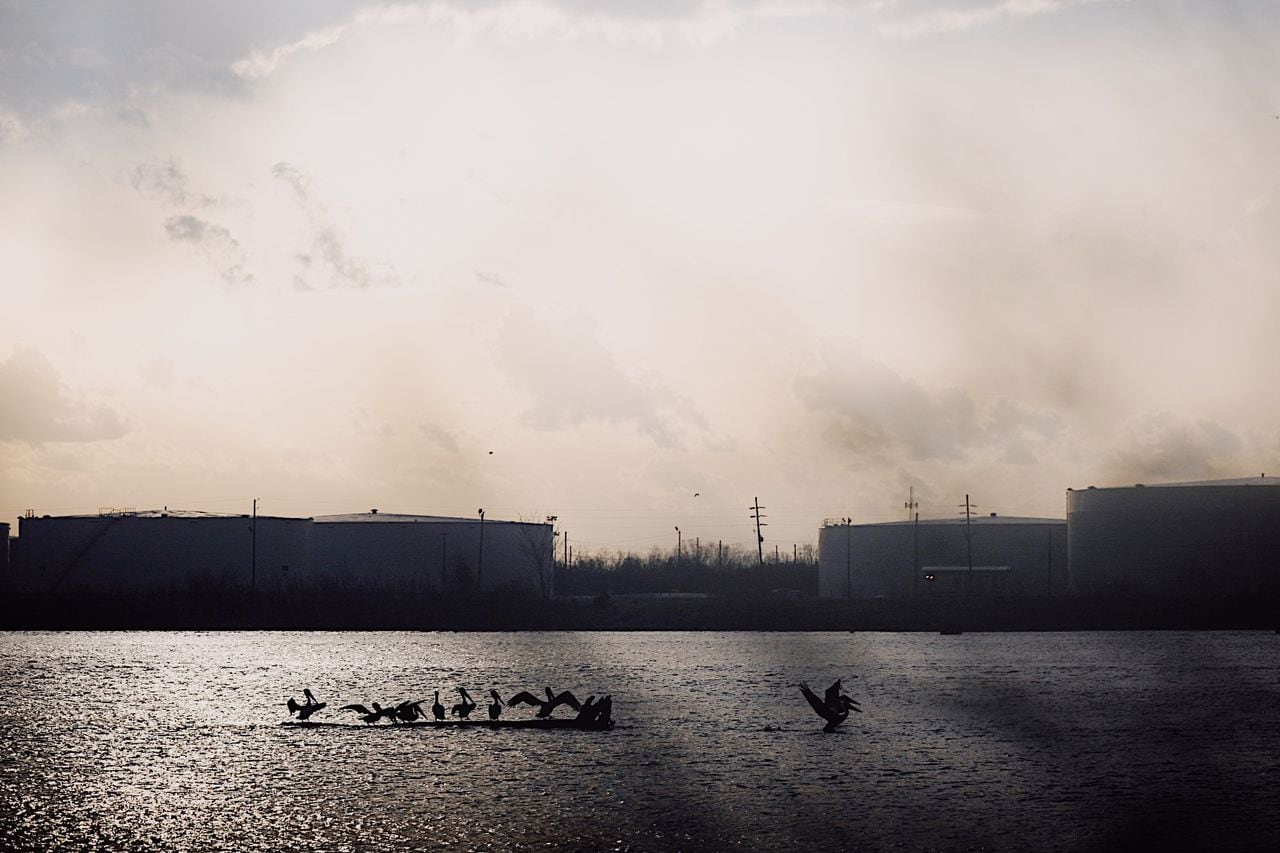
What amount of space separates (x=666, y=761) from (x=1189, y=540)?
7450 cm

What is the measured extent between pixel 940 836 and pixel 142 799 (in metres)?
15.5

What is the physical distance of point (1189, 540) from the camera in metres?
101

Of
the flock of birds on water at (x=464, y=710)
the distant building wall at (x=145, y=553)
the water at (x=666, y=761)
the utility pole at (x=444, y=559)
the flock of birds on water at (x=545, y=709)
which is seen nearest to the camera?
the water at (x=666, y=761)

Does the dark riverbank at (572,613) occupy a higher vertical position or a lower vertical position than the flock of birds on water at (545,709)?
higher

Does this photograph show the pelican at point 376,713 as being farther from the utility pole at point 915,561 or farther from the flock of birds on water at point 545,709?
the utility pole at point 915,561

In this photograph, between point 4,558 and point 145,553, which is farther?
point 4,558

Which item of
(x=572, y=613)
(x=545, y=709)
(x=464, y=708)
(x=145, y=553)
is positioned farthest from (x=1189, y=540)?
(x=145, y=553)

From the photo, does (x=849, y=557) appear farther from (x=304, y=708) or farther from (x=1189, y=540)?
(x=304, y=708)

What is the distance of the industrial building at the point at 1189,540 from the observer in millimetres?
100312

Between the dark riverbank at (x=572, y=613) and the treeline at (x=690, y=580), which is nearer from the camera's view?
the dark riverbank at (x=572, y=613)

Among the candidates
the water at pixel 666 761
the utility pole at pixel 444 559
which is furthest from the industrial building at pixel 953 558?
the water at pixel 666 761

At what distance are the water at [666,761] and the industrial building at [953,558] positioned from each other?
56.7m

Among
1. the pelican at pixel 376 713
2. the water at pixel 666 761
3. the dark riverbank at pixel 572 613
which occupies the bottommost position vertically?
the water at pixel 666 761

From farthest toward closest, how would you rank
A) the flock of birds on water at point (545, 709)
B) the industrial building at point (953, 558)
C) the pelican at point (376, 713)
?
the industrial building at point (953, 558), the pelican at point (376, 713), the flock of birds on water at point (545, 709)
